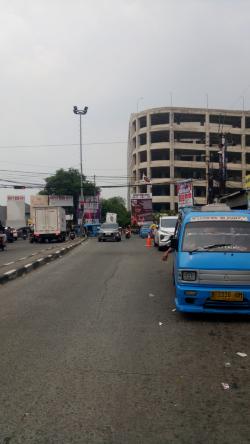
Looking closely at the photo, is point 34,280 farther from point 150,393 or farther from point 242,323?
point 150,393

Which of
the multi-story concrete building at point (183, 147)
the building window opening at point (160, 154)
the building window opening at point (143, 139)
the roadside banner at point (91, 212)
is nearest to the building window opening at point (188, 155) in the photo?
the multi-story concrete building at point (183, 147)

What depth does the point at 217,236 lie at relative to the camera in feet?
28.0

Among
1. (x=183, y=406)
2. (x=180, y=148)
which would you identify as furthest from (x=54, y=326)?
(x=180, y=148)

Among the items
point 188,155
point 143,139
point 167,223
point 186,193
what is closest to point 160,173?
point 188,155

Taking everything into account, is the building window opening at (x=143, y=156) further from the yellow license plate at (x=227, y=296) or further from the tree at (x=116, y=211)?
the yellow license plate at (x=227, y=296)

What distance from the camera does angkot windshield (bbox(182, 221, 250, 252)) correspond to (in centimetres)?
822

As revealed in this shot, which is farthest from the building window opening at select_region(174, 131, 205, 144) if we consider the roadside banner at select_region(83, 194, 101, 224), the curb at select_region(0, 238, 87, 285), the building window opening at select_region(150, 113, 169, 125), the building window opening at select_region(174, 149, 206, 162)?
the curb at select_region(0, 238, 87, 285)

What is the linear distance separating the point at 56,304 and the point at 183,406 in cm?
534

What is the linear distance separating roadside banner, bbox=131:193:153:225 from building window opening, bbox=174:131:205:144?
905 inches

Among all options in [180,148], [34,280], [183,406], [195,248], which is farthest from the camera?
[180,148]

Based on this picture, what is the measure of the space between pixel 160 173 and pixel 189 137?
769 cm

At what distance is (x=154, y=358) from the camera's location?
18.3 feet

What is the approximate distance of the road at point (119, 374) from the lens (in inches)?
147

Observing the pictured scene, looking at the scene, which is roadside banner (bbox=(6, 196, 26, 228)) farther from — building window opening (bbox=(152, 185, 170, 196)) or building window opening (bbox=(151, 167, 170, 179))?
building window opening (bbox=(152, 185, 170, 196))
